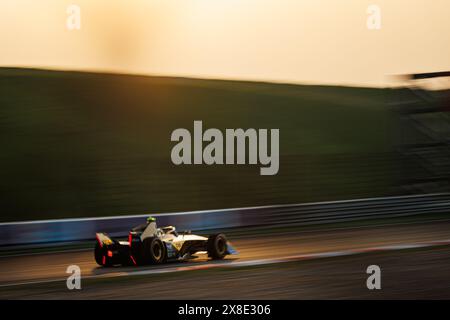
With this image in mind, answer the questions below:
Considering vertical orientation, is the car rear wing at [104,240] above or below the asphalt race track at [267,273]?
above

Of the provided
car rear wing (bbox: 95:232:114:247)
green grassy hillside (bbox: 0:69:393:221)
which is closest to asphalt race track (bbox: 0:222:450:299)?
car rear wing (bbox: 95:232:114:247)

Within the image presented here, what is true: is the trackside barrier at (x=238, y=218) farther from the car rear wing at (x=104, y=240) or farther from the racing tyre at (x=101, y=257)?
the car rear wing at (x=104, y=240)

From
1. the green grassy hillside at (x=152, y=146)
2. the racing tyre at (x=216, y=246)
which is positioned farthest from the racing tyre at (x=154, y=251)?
the green grassy hillside at (x=152, y=146)

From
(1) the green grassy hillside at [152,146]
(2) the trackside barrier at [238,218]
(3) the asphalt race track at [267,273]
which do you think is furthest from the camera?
(1) the green grassy hillside at [152,146]

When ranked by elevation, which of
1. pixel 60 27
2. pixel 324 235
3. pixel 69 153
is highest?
pixel 60 27

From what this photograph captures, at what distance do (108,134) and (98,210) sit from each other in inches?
Answer: 148

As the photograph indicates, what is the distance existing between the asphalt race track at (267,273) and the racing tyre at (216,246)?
126 millimetres

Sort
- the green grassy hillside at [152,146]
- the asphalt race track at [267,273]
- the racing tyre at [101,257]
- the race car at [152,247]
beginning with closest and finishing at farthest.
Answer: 1. the asphalt race track at [267,273]
2. the race car at [152,247]
3. the racing tyre at [101,257]
4. the green grassy hillside at [152,146]

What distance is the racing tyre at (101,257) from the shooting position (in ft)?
26.9

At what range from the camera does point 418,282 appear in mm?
7250

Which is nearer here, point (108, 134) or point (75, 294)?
point (75, 294)
